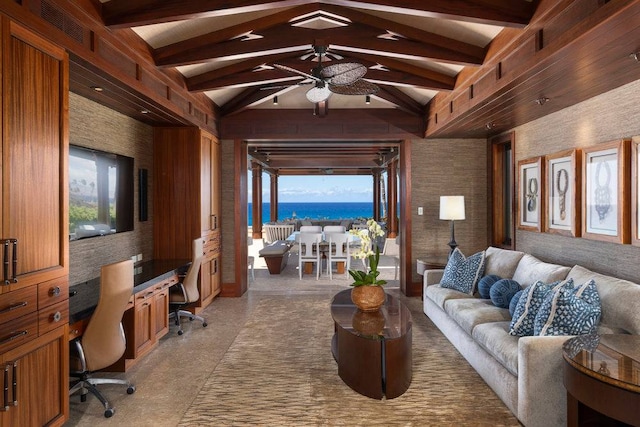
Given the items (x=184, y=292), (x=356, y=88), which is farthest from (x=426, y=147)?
(x=184, y=292)

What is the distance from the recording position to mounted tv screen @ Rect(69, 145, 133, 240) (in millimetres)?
3590

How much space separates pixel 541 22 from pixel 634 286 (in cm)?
189

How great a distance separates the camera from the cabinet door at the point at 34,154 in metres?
2.12

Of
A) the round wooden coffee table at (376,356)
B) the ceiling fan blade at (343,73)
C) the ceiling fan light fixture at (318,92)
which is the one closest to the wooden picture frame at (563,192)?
the round wooden coffee table at (376,356)

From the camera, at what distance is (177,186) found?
5332mm

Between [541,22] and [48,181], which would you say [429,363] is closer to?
[541,22]

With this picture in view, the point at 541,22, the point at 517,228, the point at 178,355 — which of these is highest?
the point at 541,22

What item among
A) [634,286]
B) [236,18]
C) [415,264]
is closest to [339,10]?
[236,18]

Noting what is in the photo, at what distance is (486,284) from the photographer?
418cm

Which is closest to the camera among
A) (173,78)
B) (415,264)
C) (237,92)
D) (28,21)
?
(28,21)

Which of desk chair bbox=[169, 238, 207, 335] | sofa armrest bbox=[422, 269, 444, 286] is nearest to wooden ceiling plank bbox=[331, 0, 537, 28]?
sofa armrest bbox=[422, 269, 444, 286]

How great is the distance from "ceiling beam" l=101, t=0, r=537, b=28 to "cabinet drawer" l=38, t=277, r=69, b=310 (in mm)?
1835

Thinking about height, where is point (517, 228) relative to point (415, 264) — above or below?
above

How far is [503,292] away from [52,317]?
354 centimetres
